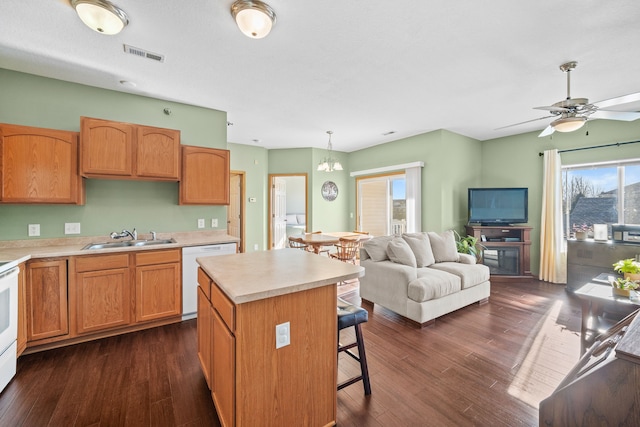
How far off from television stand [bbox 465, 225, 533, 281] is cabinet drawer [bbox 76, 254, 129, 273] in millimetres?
5225

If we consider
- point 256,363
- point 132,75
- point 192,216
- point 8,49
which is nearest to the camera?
point 256,363

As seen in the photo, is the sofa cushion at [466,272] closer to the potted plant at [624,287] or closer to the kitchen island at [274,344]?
the potted plant at [624,287]

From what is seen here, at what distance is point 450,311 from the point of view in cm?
319

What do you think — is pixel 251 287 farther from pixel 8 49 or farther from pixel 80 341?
pixel 8 49

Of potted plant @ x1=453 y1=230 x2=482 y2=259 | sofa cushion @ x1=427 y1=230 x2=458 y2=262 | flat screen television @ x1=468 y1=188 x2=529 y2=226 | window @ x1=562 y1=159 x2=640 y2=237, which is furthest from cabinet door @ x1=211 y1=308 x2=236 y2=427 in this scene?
window @ x1=562 y1=159 x2=640 y2=237

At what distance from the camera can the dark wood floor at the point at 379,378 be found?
5.57ft

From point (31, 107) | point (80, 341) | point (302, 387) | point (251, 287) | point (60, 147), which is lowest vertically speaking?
point (80, 341)

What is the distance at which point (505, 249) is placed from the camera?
193 inches

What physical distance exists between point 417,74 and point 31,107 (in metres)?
3.98

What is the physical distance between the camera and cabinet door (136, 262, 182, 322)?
279cm

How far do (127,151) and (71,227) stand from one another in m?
1.03

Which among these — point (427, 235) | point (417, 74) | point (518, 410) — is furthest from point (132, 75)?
point (518, 410)

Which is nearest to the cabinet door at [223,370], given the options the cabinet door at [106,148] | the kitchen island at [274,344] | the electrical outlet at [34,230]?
the kitchen island at [274,344]

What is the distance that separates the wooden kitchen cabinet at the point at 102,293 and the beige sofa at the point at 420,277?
2.66 meters
